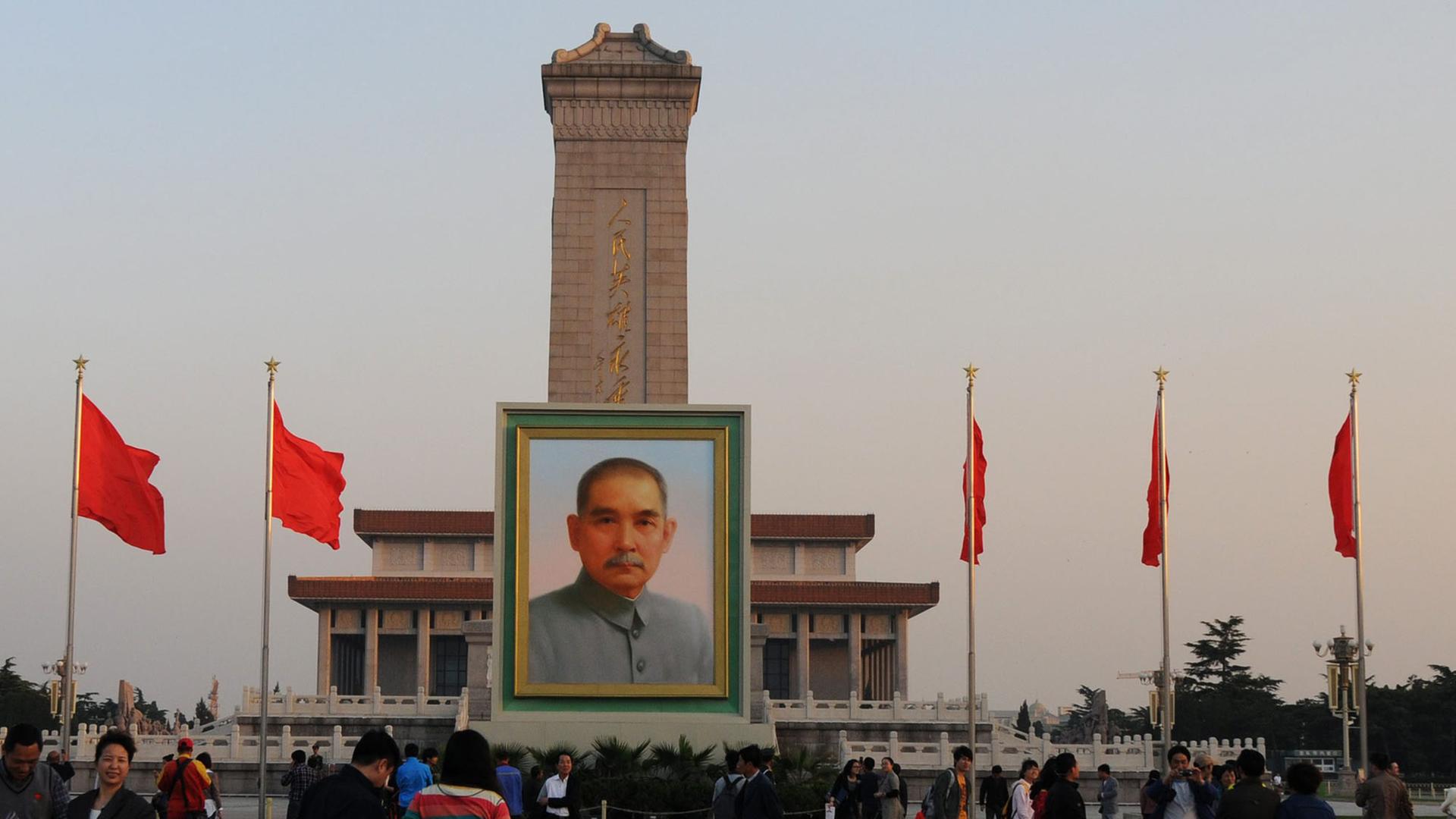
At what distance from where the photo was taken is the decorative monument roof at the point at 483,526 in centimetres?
6138

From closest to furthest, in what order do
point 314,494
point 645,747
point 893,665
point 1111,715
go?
1. point 314,494
2. point 645,747
3. point 893,665
4. point 1111,715

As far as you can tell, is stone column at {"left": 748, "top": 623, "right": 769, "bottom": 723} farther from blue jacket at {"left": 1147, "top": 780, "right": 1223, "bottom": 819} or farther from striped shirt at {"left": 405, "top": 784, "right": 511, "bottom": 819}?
striped shirt at {"left": 405, "top": 784, "right": 511, "bottom": 819}

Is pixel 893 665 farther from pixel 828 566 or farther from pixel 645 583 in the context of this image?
pixel 645 583

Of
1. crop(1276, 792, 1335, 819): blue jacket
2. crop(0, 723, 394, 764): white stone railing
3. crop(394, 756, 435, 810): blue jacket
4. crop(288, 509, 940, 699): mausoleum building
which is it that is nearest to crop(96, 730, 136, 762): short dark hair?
crop(1276, 792, 1335, 819): blue jacket

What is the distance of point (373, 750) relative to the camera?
7461 mm

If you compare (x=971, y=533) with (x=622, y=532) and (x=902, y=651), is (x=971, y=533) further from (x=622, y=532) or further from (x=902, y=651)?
(x=902, y=651)

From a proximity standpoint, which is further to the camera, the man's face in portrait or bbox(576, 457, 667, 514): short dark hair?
bbox(576, 457, 667, 514): short dark hair

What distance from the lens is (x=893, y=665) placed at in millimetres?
60562

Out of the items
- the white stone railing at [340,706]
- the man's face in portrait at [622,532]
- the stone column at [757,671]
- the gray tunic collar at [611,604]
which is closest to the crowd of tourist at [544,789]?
the gray tunic collar at [611,604]

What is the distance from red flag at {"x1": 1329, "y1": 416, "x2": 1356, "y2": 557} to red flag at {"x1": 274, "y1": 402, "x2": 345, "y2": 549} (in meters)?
14.4

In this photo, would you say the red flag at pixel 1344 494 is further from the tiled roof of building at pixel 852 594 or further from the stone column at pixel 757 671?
the tiled roof of building at pixel 852 594

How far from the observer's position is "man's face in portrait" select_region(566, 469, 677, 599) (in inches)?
1211

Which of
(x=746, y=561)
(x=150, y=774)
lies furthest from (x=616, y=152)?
(x=150, y=774)

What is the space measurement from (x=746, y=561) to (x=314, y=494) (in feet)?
25.4
